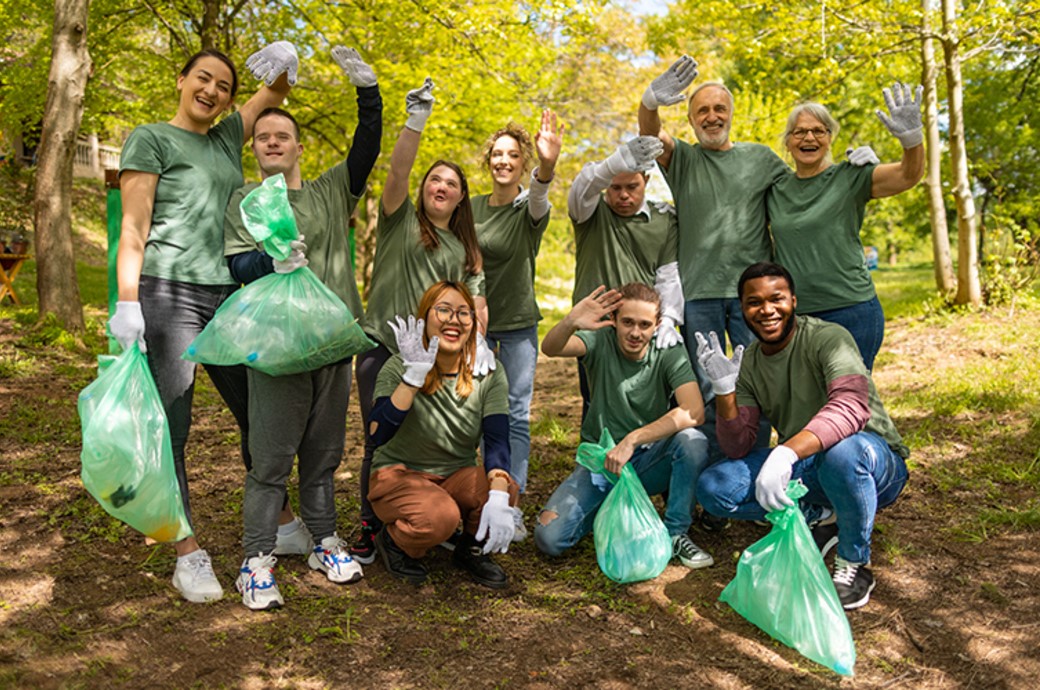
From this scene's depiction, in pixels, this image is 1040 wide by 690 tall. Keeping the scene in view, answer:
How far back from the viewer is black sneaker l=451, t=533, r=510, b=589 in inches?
121

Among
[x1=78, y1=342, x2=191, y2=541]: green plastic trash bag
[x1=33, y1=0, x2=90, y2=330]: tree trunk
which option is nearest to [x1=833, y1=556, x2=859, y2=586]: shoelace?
[x1=78, y1=342, x2=191, y2=541]: green plastic trash bag

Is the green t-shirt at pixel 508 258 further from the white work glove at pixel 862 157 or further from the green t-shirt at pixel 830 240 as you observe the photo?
the white work glove at pixel 862 157

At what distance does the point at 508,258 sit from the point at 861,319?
1.49m

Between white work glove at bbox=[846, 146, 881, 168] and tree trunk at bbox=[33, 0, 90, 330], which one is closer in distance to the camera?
white work glove at bbox=[846, 146, 881, 168]

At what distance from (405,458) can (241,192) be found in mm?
1144

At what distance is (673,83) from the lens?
3.29 meters

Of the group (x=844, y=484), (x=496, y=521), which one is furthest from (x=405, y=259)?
(x=844, y=484)

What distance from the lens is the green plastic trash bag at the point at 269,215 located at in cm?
262

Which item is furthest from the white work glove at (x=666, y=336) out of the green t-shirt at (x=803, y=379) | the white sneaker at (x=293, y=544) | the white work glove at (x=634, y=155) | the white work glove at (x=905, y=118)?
the white sneaker at (x=293, y=544)

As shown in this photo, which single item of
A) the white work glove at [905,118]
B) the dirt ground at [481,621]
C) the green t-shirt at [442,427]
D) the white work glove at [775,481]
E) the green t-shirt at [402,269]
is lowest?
the dirt ground at [481,621]

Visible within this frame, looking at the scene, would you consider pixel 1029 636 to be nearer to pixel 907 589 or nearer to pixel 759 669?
pixel 907 589

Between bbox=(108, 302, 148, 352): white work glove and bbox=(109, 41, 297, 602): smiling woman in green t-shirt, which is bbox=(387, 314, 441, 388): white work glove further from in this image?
bbox=(108, 302, 148, 352): white work glove

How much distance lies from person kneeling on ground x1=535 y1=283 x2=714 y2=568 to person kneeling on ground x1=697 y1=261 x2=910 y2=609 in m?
0.14

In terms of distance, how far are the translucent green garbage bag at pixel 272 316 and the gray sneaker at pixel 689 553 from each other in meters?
1.58
